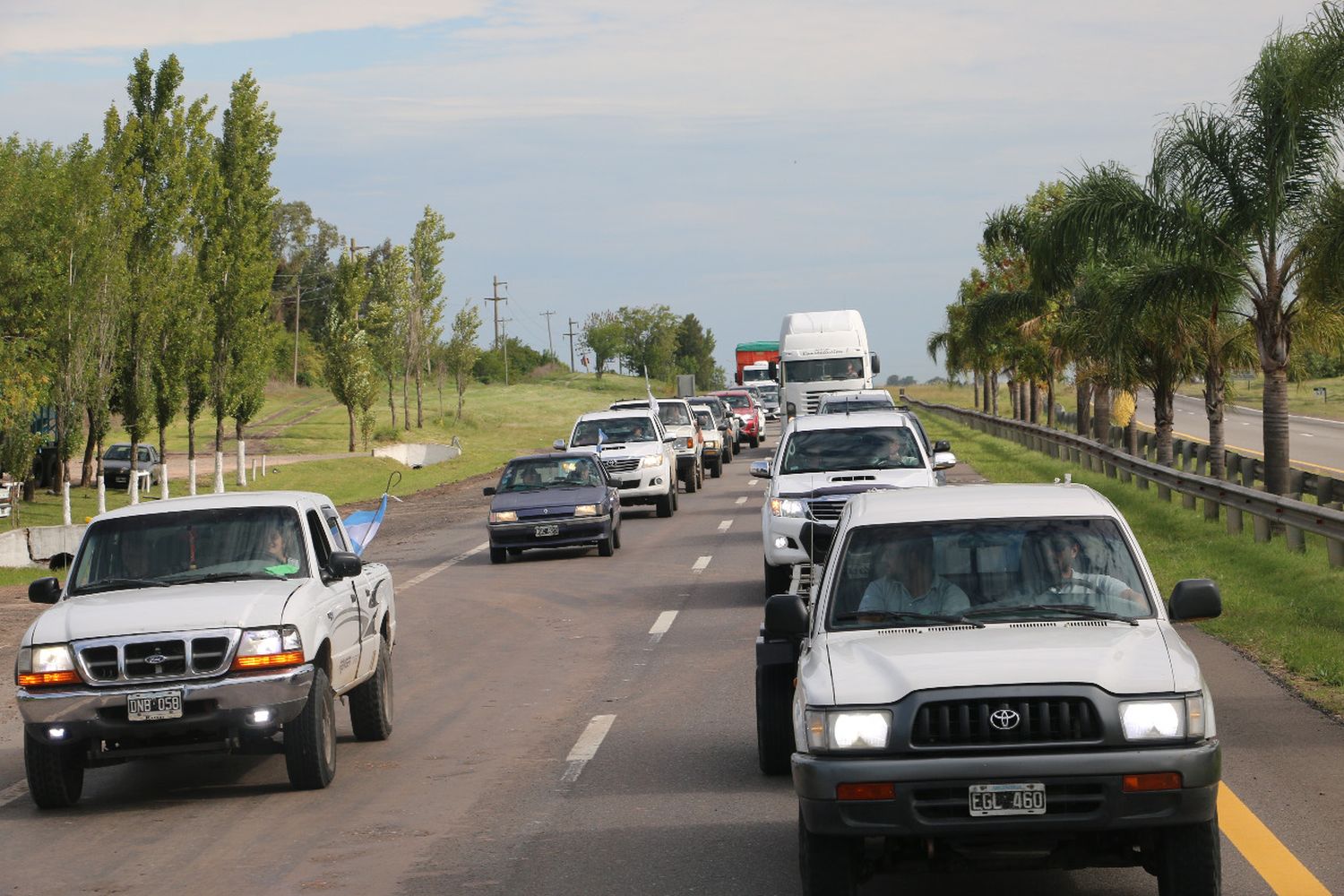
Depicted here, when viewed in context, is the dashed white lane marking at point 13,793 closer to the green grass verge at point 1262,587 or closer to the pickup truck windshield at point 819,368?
the green grass verge at point 1262,587

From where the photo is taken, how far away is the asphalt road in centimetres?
730

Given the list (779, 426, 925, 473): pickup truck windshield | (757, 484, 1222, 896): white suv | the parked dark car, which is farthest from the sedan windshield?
the parked dark car

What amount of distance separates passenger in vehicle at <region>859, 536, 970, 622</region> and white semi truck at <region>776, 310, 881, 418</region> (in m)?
38.4

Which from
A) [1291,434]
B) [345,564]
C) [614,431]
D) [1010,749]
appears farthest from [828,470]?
[1291,434]

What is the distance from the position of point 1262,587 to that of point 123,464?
44.7 meters

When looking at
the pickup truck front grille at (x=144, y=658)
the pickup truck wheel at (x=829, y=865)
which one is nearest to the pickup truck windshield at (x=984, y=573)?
the pickup truck wheel at (x=829, y=865)

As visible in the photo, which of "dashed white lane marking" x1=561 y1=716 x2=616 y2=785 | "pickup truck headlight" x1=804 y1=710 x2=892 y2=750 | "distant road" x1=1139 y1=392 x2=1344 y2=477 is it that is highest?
"pickup truck headlight" x1=804 y1=710 x2=892 y2=750

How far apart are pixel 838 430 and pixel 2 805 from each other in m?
10.7

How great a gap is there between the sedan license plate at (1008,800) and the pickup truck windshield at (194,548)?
5.24 metres

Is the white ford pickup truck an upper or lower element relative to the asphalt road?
upper

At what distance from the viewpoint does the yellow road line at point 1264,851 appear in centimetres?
669

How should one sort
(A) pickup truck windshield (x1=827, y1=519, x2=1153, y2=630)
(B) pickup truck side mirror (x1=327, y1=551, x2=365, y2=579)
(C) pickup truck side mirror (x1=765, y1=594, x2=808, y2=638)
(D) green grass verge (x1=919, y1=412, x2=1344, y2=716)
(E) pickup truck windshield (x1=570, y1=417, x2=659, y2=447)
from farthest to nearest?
1. (E) pickup truck windshield (x1=570, y1=417, x2=659, y2=447)
2. (D) green grass verge (x1=919, y1=412, x2=1344, y2=716)
3. (B) pickup truck side mirror (x1=327, y1=551, x2=365, y2=579)
4. (C) pickup truck side mirror (x1=765, y1=594, x2=808, y2=638)
5. (A) pickup truck windshield (x1=827, y1=519, x2=1153, y2=630)

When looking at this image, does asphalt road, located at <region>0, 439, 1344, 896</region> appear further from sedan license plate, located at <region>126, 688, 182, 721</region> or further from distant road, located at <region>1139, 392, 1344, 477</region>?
distant road, located at <region>1139, 392, 1344, 477</region>

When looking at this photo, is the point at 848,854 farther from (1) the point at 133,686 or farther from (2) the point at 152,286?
(2) the point at 152,286
